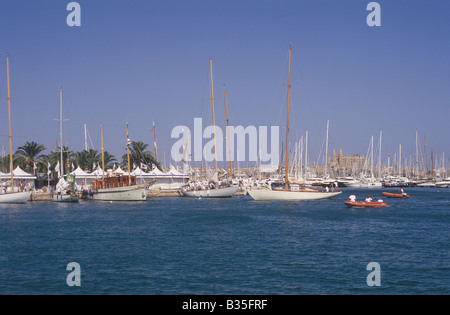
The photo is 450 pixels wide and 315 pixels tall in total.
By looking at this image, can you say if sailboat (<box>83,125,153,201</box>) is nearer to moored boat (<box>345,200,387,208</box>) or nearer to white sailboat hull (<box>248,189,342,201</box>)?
white sailboat hull (<box>248,189,342,201</box>)

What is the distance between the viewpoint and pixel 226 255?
87.0ft

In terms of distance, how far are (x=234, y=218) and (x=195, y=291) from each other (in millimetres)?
27085

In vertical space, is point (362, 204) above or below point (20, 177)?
below

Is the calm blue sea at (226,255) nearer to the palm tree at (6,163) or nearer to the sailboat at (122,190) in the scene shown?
the sailboat at (122,190)

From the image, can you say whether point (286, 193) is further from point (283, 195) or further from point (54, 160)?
point (54, 160)

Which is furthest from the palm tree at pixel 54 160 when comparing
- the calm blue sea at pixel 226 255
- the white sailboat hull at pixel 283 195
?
the calm blue sea at pixel 226 255

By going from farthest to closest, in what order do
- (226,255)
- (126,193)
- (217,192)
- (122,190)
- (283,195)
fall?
(217,192)
(126,193)
(122,190)
(283,195)
(226,255)

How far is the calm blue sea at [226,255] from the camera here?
20016mm

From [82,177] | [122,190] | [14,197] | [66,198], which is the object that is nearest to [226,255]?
[122,190]

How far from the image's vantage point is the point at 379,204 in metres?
56.6

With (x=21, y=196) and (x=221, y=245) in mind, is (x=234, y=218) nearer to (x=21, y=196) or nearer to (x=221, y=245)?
(x=221, y=245)

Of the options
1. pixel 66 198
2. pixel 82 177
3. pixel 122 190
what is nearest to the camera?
pixel 122 190
